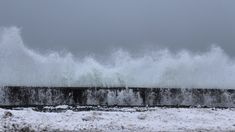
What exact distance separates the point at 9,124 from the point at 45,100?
613 centimetres

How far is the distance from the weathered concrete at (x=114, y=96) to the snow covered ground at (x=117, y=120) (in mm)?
3428

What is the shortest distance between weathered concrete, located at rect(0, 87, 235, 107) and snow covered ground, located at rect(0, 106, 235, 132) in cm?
343

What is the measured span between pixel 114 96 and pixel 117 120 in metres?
5.54

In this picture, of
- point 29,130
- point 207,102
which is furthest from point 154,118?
point 207,102

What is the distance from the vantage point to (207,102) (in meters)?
21.4

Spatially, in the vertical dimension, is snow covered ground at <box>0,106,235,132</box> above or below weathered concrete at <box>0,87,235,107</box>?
below

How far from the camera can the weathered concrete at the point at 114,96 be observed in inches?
760

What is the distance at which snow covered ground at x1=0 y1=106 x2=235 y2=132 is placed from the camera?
13750 millimetres

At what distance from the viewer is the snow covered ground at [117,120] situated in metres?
13.8

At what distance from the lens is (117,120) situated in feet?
48.6

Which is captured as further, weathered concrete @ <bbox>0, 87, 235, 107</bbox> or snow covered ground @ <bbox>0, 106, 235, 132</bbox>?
weathered concrete @ <bbox>0, 87, 235, 107</bbox>

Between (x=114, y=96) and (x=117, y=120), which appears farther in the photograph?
(x=114, y=96)

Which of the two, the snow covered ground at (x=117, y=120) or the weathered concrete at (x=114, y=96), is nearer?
the snow covered ground at (x=117, y=120)

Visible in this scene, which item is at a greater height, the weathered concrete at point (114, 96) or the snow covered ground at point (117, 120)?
the weathered concrete at point (114, 96)
